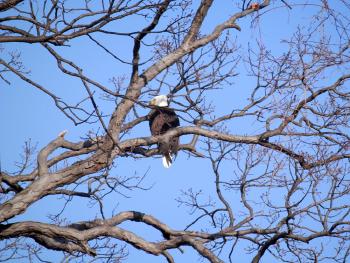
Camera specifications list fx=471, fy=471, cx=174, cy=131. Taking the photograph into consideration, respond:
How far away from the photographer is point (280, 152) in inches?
172

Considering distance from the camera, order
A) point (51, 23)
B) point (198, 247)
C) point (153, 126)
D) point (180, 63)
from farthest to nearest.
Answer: point (153, 126) → point (180, 63) → point (198, 247) → point (51, 23)

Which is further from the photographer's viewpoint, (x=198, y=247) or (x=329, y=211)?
(x=198, y=247)

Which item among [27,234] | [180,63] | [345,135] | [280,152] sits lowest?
→ [27,234]

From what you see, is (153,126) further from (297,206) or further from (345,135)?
(345,135)

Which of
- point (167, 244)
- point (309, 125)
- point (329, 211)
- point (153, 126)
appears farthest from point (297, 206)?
point (153, 126)

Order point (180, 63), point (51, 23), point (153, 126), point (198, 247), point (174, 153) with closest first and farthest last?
1. point (51, 23)
2. point (198, 247)
3. point (180, 63)
4. point (174, 153)
5. point (153, 126)

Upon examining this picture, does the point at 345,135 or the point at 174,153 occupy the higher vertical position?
the point at 174,153

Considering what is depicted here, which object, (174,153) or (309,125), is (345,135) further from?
(174,153)

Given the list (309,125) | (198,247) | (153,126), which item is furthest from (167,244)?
(153,126)

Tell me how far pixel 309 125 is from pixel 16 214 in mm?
2673

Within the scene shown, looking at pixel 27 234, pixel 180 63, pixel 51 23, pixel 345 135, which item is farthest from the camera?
pixel 180 63

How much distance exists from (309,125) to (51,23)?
2.30 metres

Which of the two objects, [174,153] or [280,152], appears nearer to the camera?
[280,152]

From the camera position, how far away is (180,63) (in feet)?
18.9
